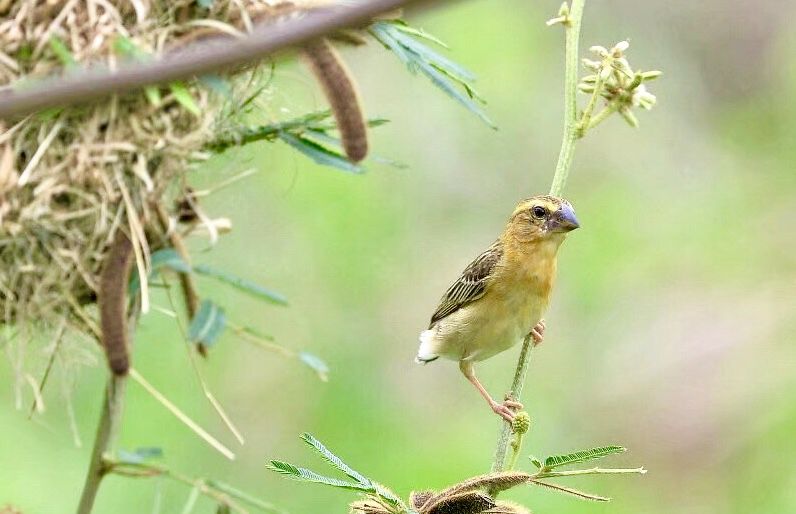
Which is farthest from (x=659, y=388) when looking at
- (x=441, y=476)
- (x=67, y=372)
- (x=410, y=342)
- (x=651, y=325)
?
(x=67, y=372)

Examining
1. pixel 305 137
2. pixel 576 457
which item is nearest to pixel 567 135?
pixel 576 457

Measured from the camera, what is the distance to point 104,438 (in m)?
1.97

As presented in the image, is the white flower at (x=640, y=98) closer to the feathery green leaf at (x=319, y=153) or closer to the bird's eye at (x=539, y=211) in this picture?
the feathery green leaf at (x=319, y=153)

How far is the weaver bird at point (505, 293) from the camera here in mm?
2676

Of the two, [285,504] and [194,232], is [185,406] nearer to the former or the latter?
[285,504]

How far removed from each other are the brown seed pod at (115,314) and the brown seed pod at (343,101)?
411 mm

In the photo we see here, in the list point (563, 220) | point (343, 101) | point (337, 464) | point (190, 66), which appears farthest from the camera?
point (563, 220)

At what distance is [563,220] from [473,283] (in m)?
0.40

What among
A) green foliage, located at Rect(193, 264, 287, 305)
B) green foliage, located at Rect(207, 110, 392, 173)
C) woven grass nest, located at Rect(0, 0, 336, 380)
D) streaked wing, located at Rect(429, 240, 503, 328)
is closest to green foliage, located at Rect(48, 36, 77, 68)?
woven grass nest, located at Rect(0, 0, 336, 380)

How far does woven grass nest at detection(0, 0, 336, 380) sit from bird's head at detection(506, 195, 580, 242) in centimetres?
73

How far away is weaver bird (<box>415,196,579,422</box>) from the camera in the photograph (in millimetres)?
2676

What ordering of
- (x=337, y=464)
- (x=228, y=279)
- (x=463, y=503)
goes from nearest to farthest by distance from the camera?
1. (x=463, y=503)
2. (x=337, y=464)
3. (x=228, y=279)

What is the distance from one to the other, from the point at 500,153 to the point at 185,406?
2.01 m

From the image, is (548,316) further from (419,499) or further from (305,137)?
(419,499)
